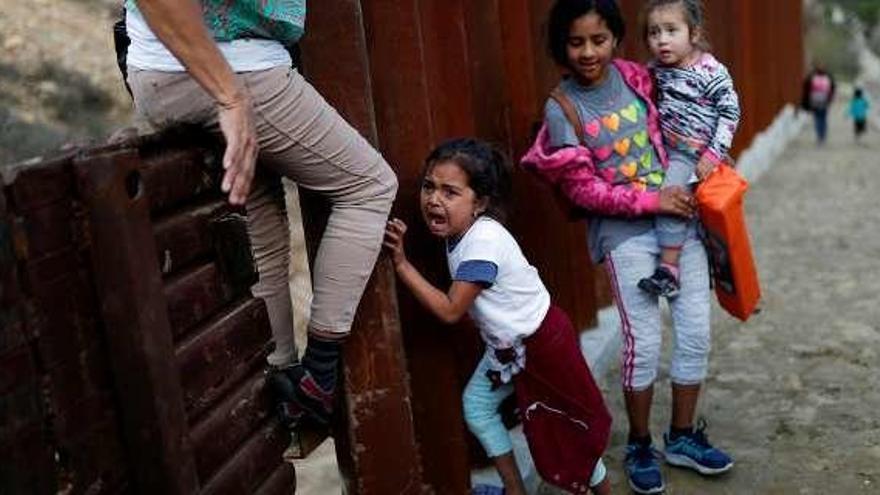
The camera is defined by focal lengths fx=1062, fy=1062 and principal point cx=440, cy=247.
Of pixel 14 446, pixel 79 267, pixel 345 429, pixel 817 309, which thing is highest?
pixel 79 267

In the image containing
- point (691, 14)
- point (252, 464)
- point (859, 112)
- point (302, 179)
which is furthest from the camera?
point (859, 112)

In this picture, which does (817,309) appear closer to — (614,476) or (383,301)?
(614,476)

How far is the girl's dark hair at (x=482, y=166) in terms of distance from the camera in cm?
305

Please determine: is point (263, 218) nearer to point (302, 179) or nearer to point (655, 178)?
point (302, 179)

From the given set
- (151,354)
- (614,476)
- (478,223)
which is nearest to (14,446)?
(151,354)

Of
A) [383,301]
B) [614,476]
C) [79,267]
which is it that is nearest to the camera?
[79,267]

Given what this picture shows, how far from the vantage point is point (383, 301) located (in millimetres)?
2928

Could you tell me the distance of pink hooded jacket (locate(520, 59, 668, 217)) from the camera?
342cm

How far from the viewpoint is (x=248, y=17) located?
2441 millimetres

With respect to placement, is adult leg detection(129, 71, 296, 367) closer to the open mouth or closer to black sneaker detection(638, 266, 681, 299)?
the open mouth

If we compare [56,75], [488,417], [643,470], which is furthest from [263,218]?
[56,75]

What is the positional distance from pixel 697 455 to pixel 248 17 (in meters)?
2.32

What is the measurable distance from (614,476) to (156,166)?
2.34 meters

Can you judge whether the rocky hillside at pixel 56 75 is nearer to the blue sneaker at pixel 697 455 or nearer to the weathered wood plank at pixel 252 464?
the blue sneaker at pixel 697 455
